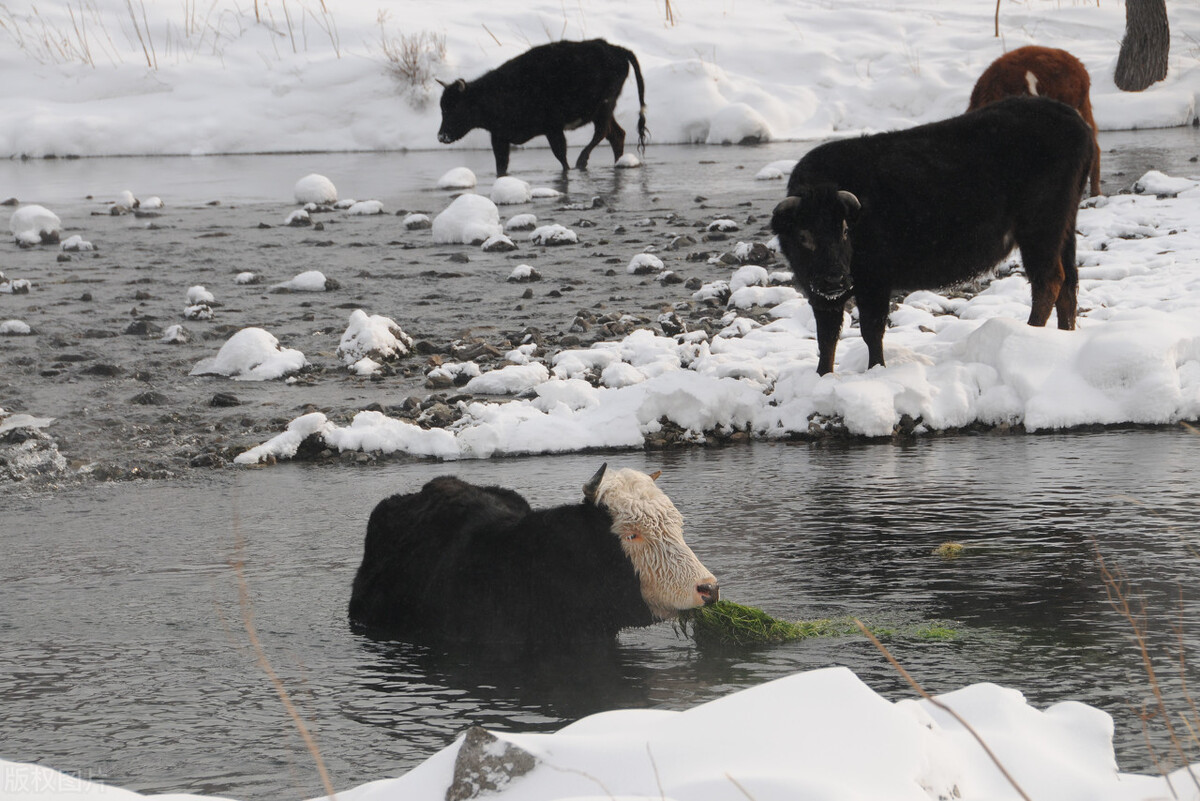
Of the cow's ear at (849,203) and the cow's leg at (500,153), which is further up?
the cow's leg at (500,153)

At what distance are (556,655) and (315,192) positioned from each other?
13856mm

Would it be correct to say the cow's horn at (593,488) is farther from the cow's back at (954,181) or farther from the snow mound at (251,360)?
the snow mound at (251,360)

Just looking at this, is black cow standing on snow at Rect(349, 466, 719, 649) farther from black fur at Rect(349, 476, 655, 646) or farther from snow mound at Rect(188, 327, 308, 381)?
snow mound at Rect(188, 327, 308, 381)

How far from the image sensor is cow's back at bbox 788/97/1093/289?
7074 millimetres

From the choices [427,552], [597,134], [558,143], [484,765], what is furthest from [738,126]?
[484,765]

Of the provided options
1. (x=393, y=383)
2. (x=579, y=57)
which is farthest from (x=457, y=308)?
(x=579, y=57)

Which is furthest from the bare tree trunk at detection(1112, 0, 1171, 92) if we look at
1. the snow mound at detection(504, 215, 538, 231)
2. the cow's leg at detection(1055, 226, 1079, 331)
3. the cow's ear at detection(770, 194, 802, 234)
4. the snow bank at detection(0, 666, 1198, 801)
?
the snow bank at detection(0, 666, 1198, 801)

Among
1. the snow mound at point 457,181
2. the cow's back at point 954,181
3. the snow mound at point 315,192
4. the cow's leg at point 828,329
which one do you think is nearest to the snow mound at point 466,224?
the snow mound at point 315,192

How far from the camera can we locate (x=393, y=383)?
7.96m

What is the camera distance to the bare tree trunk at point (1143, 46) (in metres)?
21.0

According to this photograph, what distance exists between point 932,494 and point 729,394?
4.96 ft

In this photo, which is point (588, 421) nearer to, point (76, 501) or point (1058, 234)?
point (76, 501)

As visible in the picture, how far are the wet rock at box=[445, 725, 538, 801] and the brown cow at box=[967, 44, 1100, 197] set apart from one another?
9.64 m

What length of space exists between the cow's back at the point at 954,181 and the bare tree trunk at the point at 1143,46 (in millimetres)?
15247
